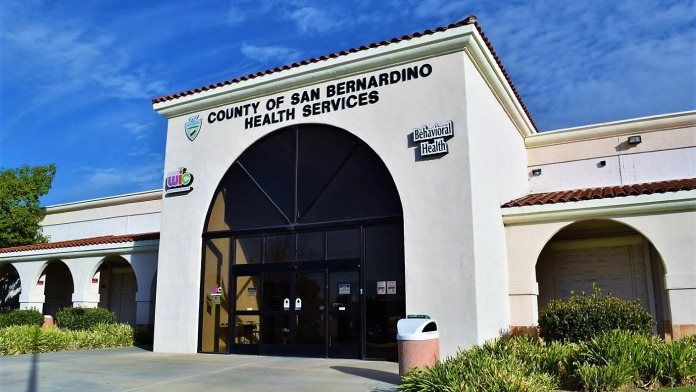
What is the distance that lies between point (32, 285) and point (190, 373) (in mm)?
14925

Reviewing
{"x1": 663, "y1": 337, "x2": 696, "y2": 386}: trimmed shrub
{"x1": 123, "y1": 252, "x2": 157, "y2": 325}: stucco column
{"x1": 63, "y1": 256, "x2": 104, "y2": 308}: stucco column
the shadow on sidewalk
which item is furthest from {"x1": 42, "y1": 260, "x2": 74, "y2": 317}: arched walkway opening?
{"x1": 663, "y1": 337, "x2": 696, "y2": 386}: trimmed shrub

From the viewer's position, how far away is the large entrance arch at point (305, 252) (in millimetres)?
13422

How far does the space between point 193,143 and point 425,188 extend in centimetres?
737

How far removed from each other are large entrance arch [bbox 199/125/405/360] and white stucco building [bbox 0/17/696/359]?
4 centimetres

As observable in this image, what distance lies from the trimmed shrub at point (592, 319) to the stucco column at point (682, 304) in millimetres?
759

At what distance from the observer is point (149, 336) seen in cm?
1884

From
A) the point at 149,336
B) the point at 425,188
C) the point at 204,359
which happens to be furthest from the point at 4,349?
the point at 425,188

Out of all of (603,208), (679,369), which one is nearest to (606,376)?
(679,369)

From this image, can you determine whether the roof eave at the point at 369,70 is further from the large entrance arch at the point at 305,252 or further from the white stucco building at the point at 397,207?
the large entrance arch at the point at 305,252

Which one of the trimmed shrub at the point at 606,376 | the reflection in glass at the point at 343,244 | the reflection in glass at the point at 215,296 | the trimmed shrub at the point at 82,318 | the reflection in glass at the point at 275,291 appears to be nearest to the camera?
the trimmed shrub at the point at 606,376

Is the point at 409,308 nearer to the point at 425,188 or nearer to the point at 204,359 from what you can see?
the point at 425,188

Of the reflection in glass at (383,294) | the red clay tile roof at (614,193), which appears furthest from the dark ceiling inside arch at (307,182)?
the red clay tile roof at (614,193)

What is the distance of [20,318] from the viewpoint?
20281 mm

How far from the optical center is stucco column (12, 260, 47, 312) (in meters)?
23.0
